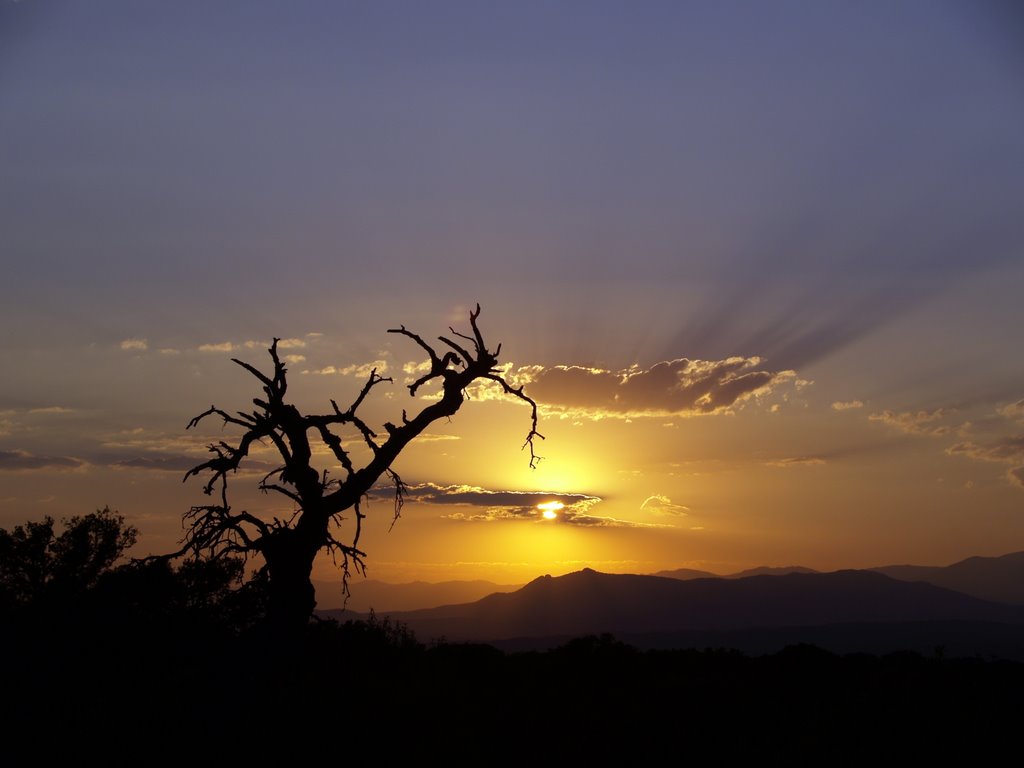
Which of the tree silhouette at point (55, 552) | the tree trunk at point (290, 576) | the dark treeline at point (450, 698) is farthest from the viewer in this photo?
the tree silhouette at point (55, 552)

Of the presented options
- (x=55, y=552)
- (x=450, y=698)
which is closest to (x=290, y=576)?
(x=450, y=698)

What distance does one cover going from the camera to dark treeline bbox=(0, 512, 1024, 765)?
12.8m

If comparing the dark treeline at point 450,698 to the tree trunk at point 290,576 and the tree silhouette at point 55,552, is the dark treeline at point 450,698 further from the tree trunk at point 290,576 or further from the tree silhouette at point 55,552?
the tree silhouette at point 55,552

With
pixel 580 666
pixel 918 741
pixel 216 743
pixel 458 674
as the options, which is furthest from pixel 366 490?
pixel 918 741

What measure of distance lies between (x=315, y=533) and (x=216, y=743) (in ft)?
24.4

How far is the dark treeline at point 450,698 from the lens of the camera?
41.9 ft

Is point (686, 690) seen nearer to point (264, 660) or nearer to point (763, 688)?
point (763, 688)

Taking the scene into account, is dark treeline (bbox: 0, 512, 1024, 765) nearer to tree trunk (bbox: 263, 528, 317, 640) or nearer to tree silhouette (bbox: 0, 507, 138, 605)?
tree trunk (bbox: 263, 528, 317, 640)

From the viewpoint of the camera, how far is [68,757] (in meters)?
12.2

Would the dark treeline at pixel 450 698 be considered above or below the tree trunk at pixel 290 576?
below

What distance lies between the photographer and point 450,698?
15.7 metres

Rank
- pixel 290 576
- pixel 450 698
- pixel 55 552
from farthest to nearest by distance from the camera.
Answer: pixel 55 552 < pixel 290 576 < pixel 450 698

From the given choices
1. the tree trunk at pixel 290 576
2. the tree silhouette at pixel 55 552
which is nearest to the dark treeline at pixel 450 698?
the tree trunk at pixel 290 576

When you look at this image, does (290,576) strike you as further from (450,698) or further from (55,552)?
(55,552)
